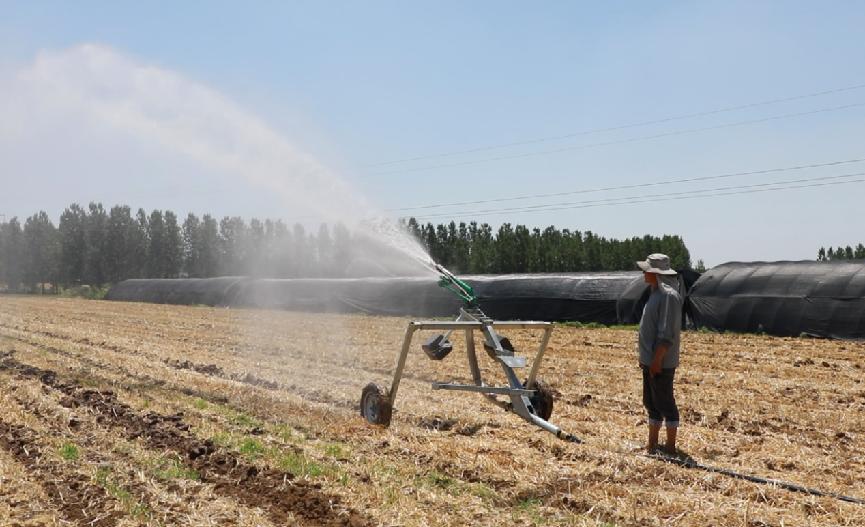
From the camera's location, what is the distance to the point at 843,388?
11734 millimetres

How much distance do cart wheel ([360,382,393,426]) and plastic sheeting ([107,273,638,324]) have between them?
18099mm

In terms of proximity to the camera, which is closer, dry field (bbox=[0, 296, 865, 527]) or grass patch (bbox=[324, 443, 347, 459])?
dry field (bbox=[0, 296, 865, 527])

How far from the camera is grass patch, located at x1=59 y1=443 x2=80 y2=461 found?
21.6ft

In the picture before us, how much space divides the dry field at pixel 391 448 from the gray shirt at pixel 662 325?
917 millimetres

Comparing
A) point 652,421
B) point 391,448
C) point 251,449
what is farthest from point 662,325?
point 251,449

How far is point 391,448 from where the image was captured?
7.02 meters

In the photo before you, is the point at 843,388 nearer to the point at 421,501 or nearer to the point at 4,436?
the point at 421,501

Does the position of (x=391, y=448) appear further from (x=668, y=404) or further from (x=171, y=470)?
(x=668, y=404)

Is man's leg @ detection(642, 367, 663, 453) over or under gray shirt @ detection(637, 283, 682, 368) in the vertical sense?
under

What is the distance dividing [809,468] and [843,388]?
5.84m

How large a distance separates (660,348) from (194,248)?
8065 cm

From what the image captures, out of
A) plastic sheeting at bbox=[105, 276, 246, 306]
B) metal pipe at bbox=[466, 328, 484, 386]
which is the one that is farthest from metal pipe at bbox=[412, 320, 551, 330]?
plastic sheeting at bbox=[105, 276, 246, 306]

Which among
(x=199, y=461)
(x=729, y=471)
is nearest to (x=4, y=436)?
(x=199, y=461)

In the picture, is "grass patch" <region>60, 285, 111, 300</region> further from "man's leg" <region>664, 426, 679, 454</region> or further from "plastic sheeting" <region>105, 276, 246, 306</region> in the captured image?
"man's leg" <region>664, 426, 679, 454</region>
